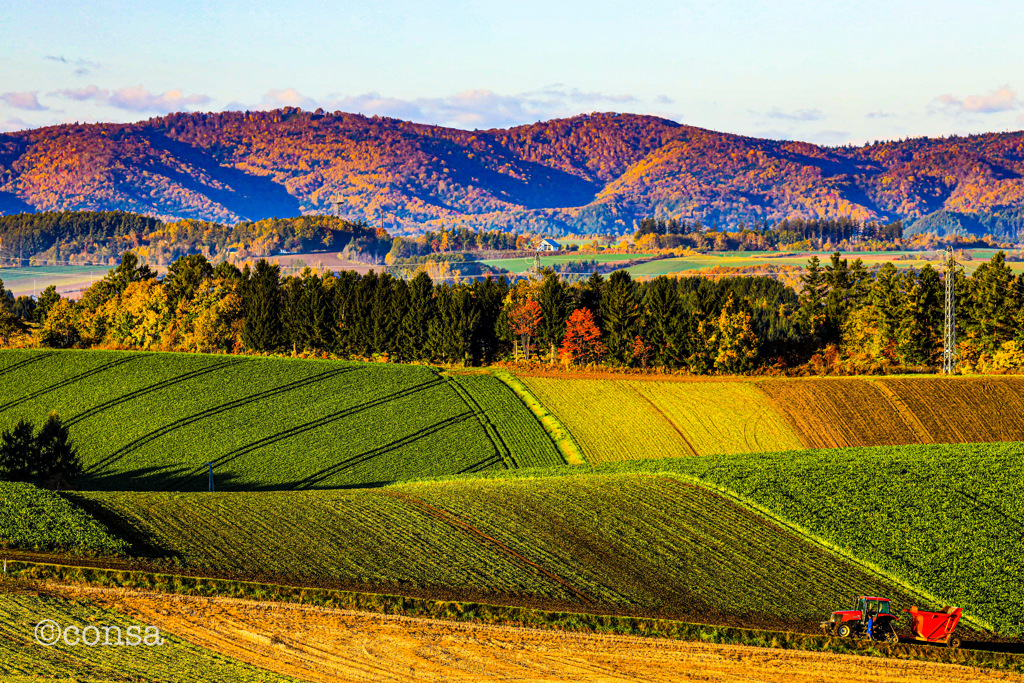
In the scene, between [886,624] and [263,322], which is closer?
[886,624]

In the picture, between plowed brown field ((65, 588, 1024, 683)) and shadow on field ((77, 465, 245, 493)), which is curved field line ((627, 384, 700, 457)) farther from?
plowed brown field ((65, 588, 1024, 683))

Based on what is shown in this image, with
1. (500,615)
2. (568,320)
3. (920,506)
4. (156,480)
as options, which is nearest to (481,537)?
(500,615)

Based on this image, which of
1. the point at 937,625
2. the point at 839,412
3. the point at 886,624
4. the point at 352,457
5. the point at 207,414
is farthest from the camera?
the point at 207,414

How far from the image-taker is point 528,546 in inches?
1409

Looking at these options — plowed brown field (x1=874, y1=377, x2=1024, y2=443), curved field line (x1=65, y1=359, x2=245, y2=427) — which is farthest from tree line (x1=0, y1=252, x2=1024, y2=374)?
curved field line (x1=65, y1=359, x2=245, y2=427)

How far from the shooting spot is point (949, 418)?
2518 inches

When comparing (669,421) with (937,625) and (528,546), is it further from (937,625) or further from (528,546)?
(937,625)

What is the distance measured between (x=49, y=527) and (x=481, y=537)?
16.3 m

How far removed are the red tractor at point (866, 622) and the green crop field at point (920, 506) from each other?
15.0ft

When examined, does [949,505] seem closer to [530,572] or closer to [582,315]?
[530,572]

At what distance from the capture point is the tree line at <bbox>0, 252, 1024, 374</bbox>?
3765 inches

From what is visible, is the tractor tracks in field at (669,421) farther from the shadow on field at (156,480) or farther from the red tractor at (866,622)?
the red tractor at (866,622)

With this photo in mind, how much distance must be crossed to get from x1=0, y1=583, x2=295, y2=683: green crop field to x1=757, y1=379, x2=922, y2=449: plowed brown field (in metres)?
45.5

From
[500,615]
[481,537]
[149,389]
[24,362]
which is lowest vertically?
[500,615]
